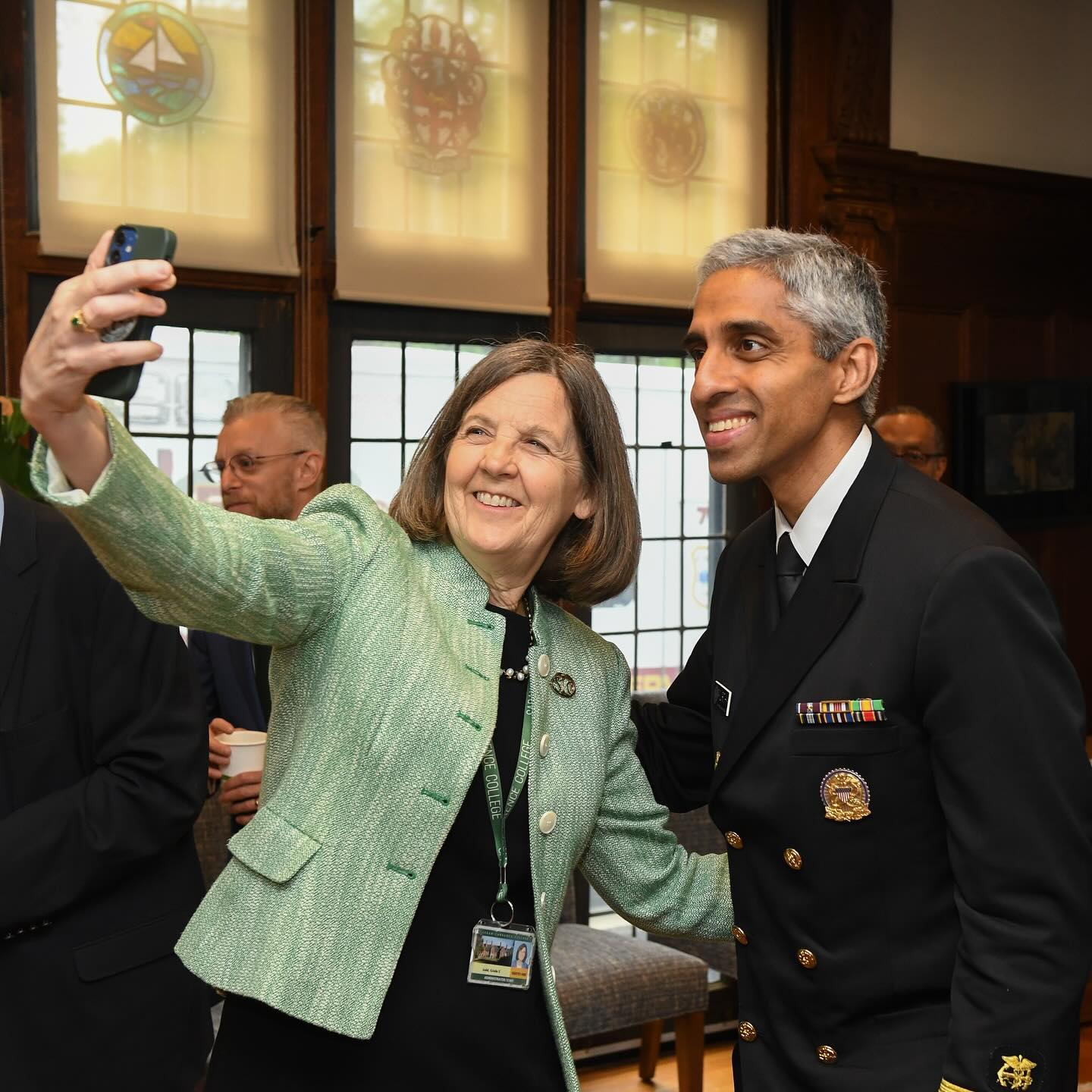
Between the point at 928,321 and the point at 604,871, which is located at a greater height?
the point at 928,321

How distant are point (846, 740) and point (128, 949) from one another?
43.4 inches

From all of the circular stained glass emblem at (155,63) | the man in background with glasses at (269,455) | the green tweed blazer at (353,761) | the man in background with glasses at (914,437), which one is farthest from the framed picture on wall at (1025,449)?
the green tweed blazer at (353,761)

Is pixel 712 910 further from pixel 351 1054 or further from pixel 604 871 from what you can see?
pixel 351 1054

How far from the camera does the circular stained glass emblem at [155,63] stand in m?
4.93

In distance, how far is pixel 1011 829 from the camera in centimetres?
163

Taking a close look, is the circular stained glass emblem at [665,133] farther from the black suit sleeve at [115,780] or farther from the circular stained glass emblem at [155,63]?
the black suit sleeve at [115,780]

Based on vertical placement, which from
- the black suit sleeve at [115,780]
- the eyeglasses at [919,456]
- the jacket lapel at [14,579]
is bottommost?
the black suit sleeve at [115,780]

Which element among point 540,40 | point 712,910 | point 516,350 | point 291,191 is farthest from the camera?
point 540,40

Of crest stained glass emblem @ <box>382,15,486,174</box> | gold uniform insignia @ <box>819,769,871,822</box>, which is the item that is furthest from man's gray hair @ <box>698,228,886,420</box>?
crest stained glass emblem @ <box>382,15,486,174</box>

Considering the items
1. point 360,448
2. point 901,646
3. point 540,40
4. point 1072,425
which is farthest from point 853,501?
point 1072,425

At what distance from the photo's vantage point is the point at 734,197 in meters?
6.33

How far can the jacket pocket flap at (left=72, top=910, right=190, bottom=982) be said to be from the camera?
204 centimetres

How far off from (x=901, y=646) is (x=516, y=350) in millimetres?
687

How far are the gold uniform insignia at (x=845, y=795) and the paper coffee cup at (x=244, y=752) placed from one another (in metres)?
1.33
